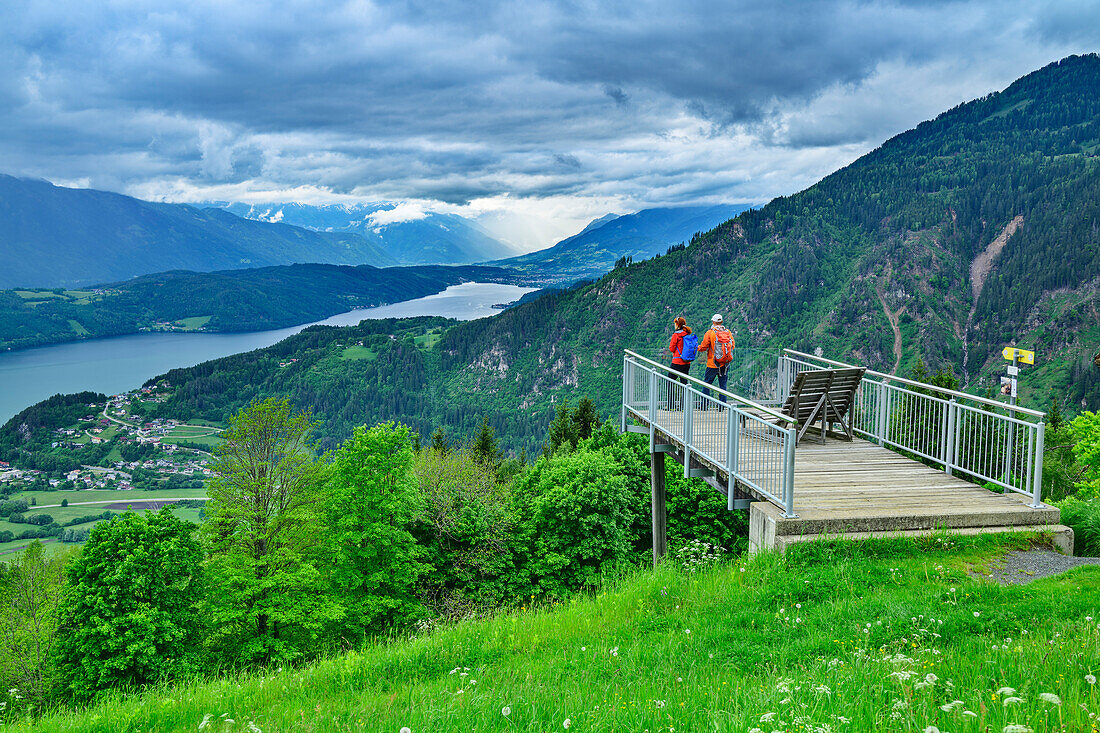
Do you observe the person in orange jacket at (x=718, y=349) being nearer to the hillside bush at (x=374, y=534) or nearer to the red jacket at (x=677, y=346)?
the red jacket at (x=677, y=346)

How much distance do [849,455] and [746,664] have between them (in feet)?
23.8

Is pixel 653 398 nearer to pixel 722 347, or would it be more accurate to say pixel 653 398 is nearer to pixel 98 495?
pixel 722 347

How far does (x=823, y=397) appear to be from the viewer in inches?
476

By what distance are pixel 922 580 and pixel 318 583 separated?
1975cm

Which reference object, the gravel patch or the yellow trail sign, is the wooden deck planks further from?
the yellow trail sign

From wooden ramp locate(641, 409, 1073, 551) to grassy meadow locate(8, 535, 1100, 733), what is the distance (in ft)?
1.21

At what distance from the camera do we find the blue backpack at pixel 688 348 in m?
14.6

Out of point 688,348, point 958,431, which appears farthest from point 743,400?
point 688,348

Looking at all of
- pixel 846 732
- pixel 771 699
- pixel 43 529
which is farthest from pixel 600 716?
pixel 43 529

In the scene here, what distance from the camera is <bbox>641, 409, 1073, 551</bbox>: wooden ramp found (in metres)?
8.22

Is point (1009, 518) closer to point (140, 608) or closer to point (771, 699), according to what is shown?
point (771, 699)

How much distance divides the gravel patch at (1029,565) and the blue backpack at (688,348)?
7.47 m

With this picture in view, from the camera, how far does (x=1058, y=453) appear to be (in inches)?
1521

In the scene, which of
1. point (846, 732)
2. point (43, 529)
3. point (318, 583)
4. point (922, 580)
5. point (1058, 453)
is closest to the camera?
point (846, 732)
